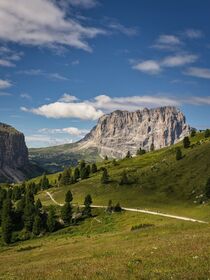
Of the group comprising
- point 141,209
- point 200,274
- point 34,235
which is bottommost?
point 34,235

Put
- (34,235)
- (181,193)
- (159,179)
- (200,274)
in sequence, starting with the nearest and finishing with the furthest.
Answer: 1. (200,274)
2. (34,235)
3. (181,193)
4. (159,179)

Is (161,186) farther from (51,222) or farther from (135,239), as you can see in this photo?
(135,239)

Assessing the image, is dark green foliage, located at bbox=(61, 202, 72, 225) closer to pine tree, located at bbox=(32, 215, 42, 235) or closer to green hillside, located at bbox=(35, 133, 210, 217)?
pine tree, located at bbox=(32, 215, 42, 235)

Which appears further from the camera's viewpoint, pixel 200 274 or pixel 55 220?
pixel 55 220

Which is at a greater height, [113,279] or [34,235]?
[113,279]

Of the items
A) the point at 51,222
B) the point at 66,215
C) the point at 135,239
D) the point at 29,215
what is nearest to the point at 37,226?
the point at 51,222

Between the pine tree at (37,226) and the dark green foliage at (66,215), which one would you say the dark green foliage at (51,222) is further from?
the dark green foliage at (66,215)

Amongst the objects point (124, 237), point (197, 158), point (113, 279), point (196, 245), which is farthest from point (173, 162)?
point (113, 279)

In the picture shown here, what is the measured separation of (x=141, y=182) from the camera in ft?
469

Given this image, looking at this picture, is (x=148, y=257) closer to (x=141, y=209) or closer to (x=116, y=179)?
(x=141, y=209)

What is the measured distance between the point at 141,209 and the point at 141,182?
111 feet

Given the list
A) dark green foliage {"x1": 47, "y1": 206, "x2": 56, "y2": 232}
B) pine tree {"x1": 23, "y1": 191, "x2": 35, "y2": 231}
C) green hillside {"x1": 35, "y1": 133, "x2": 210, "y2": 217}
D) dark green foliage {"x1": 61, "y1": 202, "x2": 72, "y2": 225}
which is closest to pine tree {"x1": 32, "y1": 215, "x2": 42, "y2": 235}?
dark green foliage {"x1": 47, "y1": 206, "x2": 56, "y2": 232}

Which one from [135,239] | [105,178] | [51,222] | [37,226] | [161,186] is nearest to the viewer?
[135,239]

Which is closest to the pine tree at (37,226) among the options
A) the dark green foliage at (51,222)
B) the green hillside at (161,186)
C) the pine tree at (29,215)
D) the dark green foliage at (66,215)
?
the dark green foliage at (51,222)
